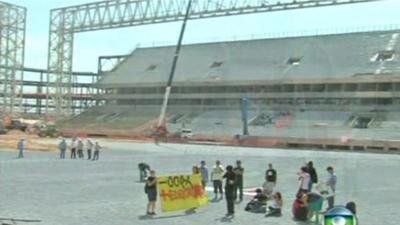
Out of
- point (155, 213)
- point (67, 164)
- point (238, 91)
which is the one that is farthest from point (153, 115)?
point (155, 213)

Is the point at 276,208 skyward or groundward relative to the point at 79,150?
groundward

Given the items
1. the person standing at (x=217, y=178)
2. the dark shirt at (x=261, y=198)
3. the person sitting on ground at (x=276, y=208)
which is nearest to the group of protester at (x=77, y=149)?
the person standing at (x=217, y=178)

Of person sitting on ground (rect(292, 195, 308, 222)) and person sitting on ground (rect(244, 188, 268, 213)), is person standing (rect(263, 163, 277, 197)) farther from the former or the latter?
person sitting on ground (rect(292, 195, 308, 222))

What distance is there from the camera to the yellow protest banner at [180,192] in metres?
16.0

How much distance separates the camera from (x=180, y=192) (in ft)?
53.8

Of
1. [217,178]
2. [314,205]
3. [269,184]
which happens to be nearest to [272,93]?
[217,178]

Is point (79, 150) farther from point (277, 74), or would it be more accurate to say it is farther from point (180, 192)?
point (277, 74)

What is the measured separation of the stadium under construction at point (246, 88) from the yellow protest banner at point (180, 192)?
44.9 metres

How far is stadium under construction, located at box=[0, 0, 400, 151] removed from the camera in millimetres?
71000

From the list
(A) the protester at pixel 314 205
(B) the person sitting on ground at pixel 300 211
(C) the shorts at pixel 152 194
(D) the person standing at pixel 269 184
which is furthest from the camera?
(D) the person standing at pixel 269 184

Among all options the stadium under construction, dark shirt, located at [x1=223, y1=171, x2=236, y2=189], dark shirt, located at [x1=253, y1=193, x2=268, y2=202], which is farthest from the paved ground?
the stadium under construction

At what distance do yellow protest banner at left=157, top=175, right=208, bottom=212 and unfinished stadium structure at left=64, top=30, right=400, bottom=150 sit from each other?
49.6m

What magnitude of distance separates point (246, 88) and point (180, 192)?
242 ft

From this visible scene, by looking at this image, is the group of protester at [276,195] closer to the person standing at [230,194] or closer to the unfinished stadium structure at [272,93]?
the person standing at [230,194]
